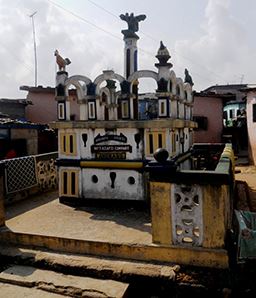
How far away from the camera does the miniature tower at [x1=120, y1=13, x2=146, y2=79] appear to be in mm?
8594

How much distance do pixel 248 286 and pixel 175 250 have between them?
1.11m

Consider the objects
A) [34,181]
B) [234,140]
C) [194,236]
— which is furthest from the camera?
[234,140]

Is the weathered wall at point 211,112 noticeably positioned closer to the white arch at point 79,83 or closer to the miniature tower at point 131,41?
the miniature tower at point 131,41

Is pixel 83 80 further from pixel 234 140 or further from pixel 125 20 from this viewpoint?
pixel 234 140

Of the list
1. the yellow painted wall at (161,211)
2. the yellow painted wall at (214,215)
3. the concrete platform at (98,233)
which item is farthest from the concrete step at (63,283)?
the yellow painted wall at (214,215)

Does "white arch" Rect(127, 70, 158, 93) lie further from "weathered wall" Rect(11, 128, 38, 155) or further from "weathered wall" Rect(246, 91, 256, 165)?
"weathered wall" Rect(246, 91, 256, 165)

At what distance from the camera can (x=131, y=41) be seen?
8.63 metres

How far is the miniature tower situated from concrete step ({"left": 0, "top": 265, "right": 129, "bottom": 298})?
550 centimetres

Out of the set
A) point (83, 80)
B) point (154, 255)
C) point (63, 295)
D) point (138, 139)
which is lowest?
point (63, 295)

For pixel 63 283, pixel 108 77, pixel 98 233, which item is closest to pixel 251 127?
pixel 108 77

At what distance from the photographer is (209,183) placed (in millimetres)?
4887

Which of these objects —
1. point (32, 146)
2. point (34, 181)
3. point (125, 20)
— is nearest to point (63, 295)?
point (34, 181)

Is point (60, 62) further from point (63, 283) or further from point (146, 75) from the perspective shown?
point (63, 283)

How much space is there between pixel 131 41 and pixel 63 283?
6.16 metres
